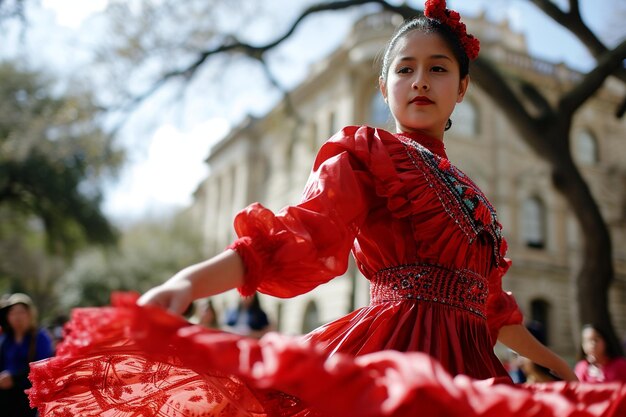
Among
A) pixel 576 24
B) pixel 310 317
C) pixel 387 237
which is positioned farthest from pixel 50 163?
pixel 387 237

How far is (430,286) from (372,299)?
0.22m

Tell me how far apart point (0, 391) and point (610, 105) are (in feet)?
83.7

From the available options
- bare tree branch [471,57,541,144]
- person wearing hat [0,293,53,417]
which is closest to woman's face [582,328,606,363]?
bare tree branch [471,57,541,144]

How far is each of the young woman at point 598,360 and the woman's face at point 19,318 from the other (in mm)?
5347

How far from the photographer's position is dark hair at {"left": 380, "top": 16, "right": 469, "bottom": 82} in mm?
2393

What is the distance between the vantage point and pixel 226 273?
1.61 meters

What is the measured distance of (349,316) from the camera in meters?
2.13

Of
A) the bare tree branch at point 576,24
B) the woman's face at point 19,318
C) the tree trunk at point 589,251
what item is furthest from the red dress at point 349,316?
the bare tree branch at point 576,24

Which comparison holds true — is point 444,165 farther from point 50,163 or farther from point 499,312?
point 50,163

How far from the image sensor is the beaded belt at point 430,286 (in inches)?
81.4

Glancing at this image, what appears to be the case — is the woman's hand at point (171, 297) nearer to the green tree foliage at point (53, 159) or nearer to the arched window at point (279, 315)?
the green tree foliage at point (53, 159)

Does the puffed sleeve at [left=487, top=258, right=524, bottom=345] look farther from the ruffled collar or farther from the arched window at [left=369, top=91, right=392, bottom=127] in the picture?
the arched window at [left=369, top=91, right=392, bottom=127]

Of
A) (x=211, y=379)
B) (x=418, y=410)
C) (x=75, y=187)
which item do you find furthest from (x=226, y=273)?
(x=75, y=187)

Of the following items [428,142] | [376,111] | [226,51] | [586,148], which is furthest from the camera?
[586,148]
